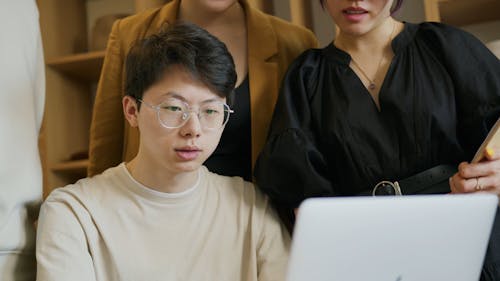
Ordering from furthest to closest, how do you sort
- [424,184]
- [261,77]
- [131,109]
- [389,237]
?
[261,77] → [131,109] → [424,184] → [389,237]

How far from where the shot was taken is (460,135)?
3.94ft

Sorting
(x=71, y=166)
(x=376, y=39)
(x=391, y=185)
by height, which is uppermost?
(x=376, y=39)

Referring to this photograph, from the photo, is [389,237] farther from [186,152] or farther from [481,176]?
[186,152]

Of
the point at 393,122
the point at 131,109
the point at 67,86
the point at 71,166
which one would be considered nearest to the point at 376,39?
the point at 393,122

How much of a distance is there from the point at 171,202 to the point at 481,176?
1.99ft

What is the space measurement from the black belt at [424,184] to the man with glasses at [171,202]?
0.86 ft

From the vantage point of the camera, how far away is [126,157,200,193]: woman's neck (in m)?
1.21

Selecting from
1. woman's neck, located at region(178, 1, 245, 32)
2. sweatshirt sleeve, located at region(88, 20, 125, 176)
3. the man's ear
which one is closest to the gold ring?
the man's ear

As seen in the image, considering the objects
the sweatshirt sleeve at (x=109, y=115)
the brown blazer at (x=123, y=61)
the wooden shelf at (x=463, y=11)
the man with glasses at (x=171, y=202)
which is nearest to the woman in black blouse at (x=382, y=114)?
the man with glasses at (x=171, y=202)

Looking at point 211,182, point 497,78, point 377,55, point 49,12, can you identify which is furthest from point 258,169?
point 49,12

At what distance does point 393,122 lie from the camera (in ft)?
3.92

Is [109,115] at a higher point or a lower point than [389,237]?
lower

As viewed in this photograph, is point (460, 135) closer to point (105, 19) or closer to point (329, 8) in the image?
point (329, 8)

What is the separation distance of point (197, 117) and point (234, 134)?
332 millimetres
